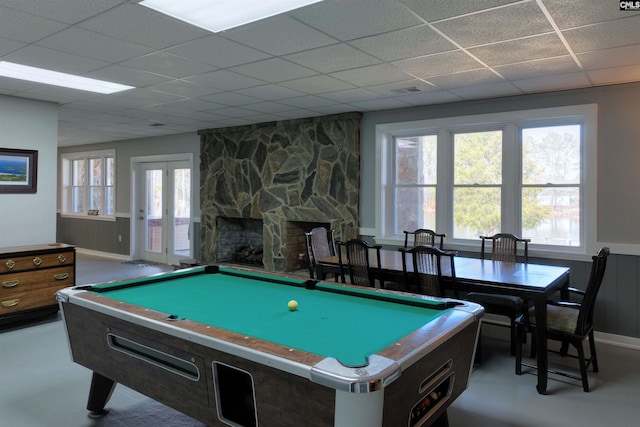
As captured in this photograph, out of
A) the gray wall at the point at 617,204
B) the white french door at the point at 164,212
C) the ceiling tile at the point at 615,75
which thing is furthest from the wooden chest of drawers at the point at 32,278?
the ceiling tile at the point at 615,75

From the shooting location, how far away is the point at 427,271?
352cm

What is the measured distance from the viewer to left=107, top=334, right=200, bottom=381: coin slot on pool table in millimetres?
1828

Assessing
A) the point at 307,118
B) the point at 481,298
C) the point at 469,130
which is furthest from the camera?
the point at 307,118

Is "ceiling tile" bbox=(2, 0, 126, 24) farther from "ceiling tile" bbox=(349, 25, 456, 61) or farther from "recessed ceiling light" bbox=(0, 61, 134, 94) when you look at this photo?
"ceiling tile" bbox=(349, 25, 456, 61)

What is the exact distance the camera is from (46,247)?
15.0 ft

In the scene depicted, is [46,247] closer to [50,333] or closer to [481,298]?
[50,333]

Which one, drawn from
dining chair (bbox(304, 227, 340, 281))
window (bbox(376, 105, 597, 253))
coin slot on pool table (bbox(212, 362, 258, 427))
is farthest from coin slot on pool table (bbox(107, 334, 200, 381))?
window (bbox(376, 105, 597, 253))

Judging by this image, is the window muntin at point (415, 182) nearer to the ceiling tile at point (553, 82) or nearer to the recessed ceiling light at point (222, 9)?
the ceiling tile at point (553, 82)

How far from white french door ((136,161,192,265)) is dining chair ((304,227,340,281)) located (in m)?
3.90

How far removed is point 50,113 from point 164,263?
12.4ft

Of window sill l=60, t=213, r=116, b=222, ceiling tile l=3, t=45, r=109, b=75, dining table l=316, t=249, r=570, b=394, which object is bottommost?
dining table l=316, t=249, r=570, b=394

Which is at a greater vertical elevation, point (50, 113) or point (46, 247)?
point (50, 113)

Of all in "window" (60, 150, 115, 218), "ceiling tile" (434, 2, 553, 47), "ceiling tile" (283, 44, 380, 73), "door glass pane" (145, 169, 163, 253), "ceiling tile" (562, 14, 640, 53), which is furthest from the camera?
"window" (60, 150, 115, 218)

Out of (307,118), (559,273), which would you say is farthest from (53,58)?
(559,273)
